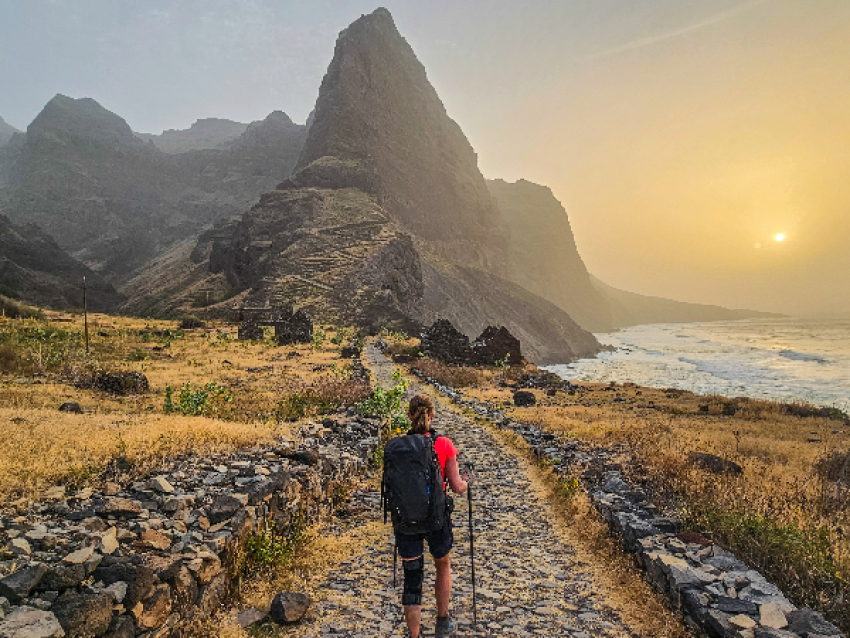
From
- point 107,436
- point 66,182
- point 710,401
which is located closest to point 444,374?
point 710,401

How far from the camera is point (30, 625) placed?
10.8ft

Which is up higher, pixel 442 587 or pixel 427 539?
pixel 427 539

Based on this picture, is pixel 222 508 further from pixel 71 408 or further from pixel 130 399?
pixel 130 399

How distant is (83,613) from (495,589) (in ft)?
14.9

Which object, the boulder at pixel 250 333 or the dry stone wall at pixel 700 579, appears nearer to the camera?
the dry stone wall at pixel 700 579

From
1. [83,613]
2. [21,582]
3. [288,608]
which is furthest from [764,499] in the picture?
[21,582]

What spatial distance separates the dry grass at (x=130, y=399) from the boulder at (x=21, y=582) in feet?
6.22

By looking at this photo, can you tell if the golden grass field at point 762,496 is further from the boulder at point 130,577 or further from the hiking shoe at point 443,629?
the boulder at point 130,577

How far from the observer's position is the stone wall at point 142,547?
360 cm

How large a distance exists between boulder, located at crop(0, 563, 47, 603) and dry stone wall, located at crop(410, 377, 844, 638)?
6217mm

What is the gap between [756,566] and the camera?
18.7 feet

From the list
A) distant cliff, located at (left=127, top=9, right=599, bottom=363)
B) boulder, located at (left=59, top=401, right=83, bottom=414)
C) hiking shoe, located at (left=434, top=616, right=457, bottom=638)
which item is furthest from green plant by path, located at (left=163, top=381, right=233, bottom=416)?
distant cliff, located at (left=127, top=9, right=599, bottom=363)

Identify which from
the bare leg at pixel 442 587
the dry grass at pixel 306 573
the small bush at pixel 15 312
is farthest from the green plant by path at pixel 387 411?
the small bush at pixel 15 312

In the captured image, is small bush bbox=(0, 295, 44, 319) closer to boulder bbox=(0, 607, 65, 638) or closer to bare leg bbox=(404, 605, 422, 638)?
boulder bbox=(0, 607, 65, 638)
